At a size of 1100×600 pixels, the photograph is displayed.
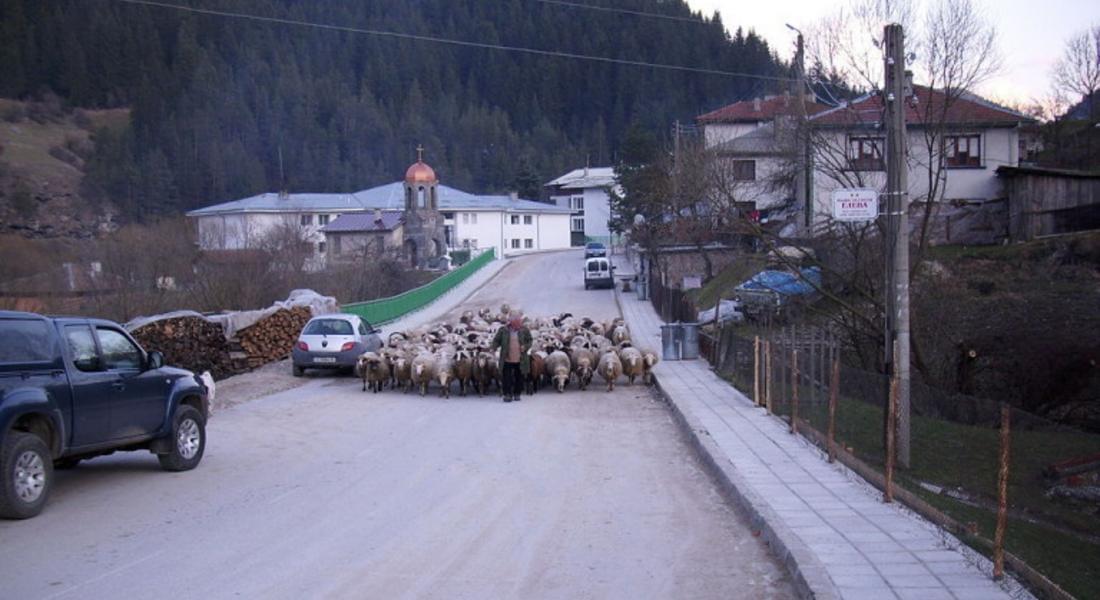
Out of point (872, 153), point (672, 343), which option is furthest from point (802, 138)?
point (672, 343)

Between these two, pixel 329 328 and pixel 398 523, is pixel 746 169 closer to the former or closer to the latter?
pixel 329 328

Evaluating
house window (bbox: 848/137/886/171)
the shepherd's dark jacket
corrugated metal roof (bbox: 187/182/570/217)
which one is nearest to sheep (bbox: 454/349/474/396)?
the shepherd's dark jacket

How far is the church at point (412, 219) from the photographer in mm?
76438

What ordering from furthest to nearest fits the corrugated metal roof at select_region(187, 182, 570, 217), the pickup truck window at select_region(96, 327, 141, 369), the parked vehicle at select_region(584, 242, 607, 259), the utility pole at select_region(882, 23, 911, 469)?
1. the corrugated metal roof at select_region(187, 182, 570, 217)
2. the parked vehicle at select_region(584, 242, 607, 259)
3. the utility pole at select_region(882, 23, 911, 469)
4. the pickup truck window at select_region(96, 327, 141, 369)

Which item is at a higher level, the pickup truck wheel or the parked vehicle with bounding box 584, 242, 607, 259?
the parked vehicle with bounding box 584, 242, 607, 259

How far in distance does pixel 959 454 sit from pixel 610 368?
321 inches

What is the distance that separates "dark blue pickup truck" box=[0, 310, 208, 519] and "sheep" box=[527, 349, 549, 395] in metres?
10.2

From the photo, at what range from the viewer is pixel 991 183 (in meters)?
45.4

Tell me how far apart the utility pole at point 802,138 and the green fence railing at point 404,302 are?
17.8m

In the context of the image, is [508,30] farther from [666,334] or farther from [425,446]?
[425,446]

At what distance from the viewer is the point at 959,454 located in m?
17.1

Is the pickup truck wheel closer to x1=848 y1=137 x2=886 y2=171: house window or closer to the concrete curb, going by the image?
the concrete curb

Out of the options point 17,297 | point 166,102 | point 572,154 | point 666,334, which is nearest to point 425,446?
point 666,334

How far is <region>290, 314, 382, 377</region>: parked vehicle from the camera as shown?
1009 inches
